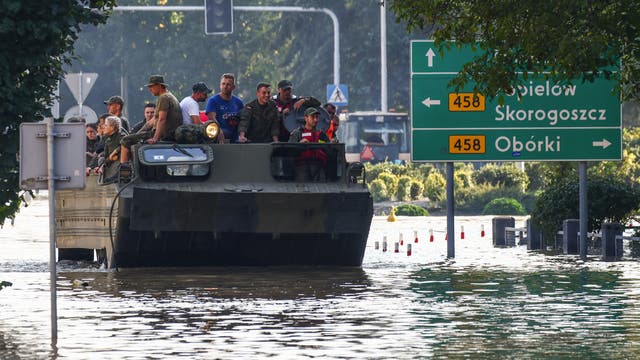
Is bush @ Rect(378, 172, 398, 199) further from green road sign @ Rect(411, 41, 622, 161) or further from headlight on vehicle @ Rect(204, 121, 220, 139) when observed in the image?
headlight on vehicle @ Rect(204, 121, 220, 139)

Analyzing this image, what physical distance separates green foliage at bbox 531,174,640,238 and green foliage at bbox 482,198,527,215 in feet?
58.6

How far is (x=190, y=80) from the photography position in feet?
314

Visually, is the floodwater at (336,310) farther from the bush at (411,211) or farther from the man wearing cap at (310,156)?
the bush at (411,211)

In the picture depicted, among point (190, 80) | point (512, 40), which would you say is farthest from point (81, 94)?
point (190, 80)

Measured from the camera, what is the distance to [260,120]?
27.6 metres

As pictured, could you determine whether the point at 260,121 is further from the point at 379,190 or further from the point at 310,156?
the point at 379,190

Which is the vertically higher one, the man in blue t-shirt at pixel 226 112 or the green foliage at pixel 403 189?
the man in blue t-shirt at pixel 226 112

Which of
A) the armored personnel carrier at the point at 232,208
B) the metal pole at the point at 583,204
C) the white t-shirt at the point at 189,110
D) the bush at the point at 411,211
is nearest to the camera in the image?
the armored personnel carrier at the point at 232,208

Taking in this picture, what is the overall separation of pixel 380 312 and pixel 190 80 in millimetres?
77602

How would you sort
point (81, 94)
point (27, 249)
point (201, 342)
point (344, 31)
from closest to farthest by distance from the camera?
point (201, 342), point (27, 249), point (81, 94), point (344, 31)

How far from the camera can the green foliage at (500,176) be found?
56.3m

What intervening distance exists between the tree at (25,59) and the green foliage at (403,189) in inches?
1463

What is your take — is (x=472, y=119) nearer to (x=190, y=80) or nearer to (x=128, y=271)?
(x=128, y=271)

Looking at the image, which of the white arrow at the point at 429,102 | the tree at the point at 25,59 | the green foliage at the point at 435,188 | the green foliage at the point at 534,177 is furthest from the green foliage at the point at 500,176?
the tree at the point at 25,59
